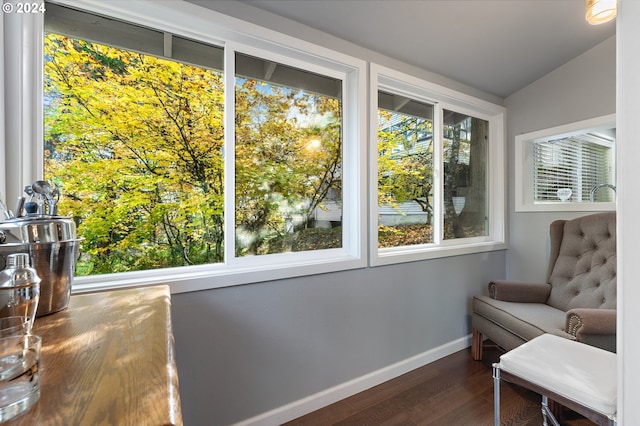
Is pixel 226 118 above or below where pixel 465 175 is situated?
above

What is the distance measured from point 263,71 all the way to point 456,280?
7.41ft

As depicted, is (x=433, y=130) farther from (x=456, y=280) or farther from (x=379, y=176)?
(x=456, y=280)

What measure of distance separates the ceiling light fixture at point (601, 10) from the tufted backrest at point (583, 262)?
5.02ft

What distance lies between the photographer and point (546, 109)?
2.57 meters

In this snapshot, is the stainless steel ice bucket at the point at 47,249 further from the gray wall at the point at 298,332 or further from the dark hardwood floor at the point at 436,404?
the dark hardwood floor at the point at 436,404

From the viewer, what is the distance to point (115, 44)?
1.39 m

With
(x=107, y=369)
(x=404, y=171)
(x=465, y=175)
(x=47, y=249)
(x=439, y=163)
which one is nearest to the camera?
(x=107, y=369)

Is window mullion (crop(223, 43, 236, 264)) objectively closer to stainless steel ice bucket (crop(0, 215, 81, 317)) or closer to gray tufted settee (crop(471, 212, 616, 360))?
stainless steel ice bucket (crop(0, 215, 81, 317))

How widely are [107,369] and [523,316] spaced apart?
2.30 meters

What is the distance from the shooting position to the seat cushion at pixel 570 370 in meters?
1.05

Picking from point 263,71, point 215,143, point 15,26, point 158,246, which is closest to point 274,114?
point 263,71

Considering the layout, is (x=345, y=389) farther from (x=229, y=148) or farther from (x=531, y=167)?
(x=531, y=167)

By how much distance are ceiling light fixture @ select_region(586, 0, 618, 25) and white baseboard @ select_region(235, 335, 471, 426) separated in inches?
87.7

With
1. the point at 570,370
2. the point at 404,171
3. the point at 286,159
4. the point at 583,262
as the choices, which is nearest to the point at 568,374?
the point at 570,370
